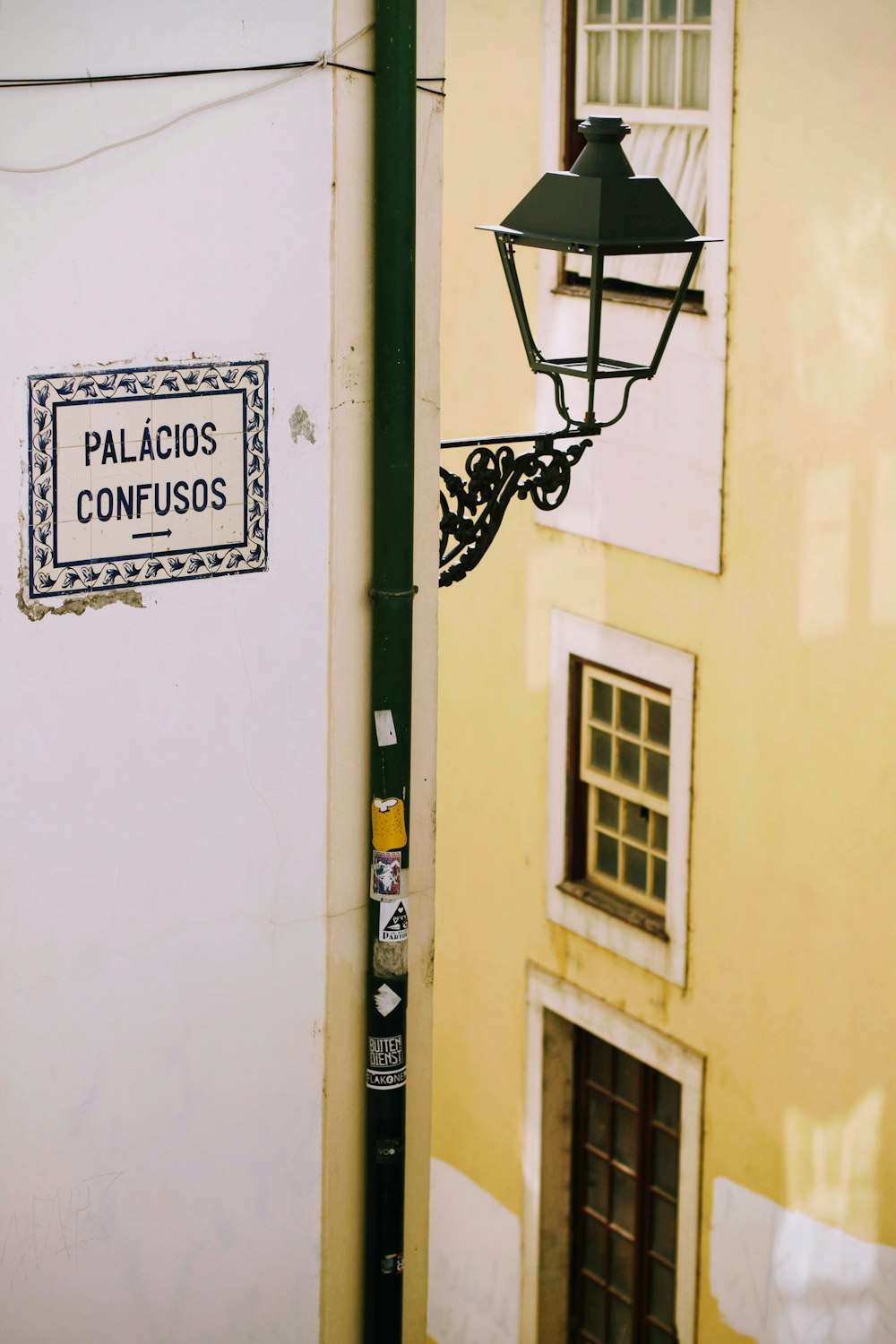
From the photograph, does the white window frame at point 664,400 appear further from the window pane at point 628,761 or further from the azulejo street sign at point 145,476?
the azulejo street sign at point 145,476

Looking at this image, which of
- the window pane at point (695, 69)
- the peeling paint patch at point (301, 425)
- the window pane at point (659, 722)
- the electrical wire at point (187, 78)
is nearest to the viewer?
the electrical wire at point (187, 78)

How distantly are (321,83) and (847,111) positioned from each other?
14.1 ft

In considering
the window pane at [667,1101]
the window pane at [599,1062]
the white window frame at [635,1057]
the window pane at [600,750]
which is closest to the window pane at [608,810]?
the window pane at [600,750]

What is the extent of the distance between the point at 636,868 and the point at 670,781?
688 millimetres

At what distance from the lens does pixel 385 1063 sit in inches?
183

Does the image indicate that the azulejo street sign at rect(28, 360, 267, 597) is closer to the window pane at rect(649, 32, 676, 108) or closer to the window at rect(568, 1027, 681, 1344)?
the window pane at rect(649, 32, 676, 108)

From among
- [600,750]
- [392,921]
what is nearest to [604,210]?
[392,921]

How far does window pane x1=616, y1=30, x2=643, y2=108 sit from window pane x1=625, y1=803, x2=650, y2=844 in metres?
3.61

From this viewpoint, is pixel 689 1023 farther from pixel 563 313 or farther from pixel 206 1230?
pixel 206 1230

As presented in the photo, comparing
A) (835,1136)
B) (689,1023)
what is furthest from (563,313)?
(835,1136)

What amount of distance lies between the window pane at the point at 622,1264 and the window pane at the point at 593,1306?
145 mm

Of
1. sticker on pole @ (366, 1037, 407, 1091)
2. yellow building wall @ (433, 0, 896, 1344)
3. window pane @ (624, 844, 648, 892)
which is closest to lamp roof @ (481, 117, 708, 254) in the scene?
sticker on pole @ (366, 1037, 407, 1091)

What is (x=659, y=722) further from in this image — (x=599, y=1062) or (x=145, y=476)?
(x=145, y=476)

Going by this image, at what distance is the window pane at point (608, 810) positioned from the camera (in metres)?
9.92
